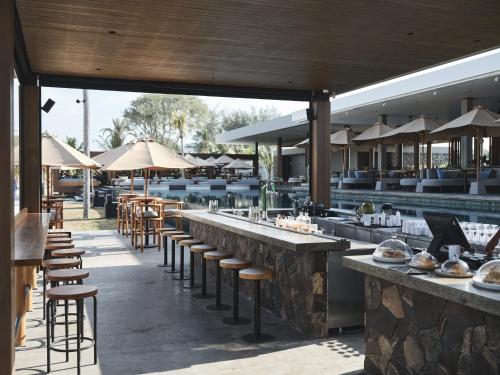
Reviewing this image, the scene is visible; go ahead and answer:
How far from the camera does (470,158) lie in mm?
20234

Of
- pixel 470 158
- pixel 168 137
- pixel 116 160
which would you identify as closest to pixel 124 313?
pixel 116 160

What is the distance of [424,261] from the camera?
3168 mm

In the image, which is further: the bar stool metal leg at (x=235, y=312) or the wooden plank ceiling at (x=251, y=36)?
the wooden plank ceiling at (x=251, y=36)

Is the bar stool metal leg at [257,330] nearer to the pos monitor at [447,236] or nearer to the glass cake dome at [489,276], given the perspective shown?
the pos monitor at [447,236]

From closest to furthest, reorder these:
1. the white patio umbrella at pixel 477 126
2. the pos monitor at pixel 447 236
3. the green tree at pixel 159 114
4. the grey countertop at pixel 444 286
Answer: the grey countertop at pixel 444 286, the pos monitor at pixel 447 236, the white patio umbrella at pixel 477 126, the green tree at pixel 159 114

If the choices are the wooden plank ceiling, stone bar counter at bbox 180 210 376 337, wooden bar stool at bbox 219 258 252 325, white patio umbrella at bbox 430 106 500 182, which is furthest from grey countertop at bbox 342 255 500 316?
white patio umbrella at bbox 430 106 500 182

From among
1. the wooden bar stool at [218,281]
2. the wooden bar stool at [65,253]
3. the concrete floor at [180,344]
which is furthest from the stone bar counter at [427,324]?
the wooden bar stool at [65,253]

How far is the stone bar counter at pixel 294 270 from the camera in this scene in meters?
4.61

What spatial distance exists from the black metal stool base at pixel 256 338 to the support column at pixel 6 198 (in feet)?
6.33

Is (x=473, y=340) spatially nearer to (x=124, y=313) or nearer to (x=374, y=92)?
(x=124, y=313)

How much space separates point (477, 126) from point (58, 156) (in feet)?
34.1

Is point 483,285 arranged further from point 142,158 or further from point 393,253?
point 142,158

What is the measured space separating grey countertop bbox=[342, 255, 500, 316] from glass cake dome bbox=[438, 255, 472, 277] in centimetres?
5

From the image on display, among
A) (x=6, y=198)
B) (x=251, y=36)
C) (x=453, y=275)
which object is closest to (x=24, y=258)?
(x=6, y=198)
